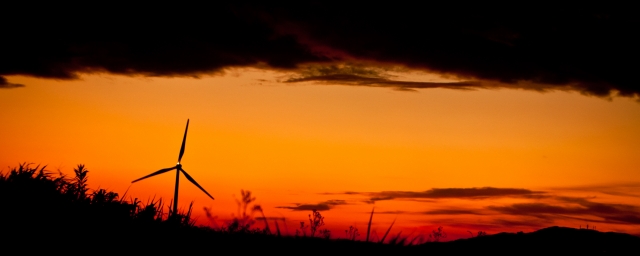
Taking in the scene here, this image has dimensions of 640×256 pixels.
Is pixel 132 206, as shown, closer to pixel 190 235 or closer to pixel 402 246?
pixel 190 235

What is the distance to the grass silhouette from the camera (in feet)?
45.6

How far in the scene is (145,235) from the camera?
611 inches

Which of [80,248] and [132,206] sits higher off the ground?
[132,206]

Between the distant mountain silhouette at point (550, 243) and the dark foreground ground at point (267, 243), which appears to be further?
the distant mountain silhouette at point (550, 243)

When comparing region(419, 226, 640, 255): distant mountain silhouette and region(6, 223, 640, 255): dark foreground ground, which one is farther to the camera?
region(419, 226, 640, 255): distant mountain silhouette

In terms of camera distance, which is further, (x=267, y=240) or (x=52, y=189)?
(x=52, y=189)

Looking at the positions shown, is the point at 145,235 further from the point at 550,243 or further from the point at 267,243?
the point at 550,243

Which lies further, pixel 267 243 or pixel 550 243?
pixel 550 243

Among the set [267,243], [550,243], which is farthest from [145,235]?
[550,243]

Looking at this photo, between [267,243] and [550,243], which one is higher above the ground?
[550,243]

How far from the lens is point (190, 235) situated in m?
16.1

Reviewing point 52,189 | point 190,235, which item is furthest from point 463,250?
point 52,189

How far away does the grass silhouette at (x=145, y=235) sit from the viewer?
13.9m

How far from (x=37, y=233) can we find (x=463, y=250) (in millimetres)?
9630
